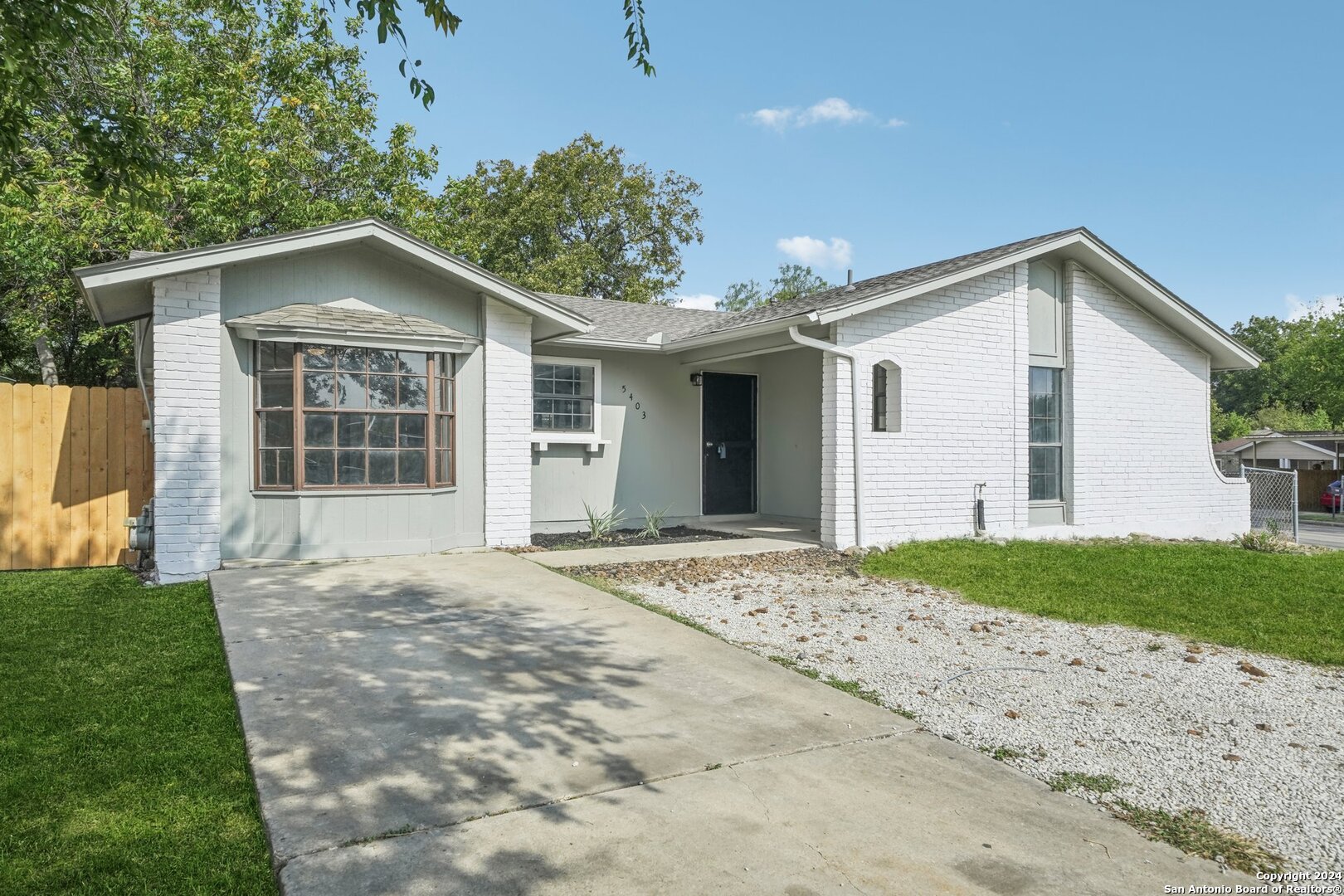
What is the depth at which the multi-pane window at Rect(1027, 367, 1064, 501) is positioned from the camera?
11.2 metres

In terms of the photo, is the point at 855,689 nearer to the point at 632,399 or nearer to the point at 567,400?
the point at 567,400

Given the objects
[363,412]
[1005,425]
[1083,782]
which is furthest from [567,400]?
[1083,782]

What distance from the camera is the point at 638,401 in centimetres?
1168

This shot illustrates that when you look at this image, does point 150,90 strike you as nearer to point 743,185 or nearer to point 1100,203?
point 743,185

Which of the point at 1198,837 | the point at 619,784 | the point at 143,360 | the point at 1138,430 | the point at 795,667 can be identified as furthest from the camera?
the point at 1138,430

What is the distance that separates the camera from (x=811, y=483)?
1197 cm

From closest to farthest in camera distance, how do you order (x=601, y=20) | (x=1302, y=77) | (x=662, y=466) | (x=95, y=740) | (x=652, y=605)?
(x=95, y=740) → (x=601, y=20) → (x=652, y=605) → (x=662, y=466) → (x=1302, y=77)

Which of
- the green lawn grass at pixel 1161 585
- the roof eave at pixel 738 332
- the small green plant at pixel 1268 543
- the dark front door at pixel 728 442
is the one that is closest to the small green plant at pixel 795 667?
the green lawn grass at pixel 1161 585

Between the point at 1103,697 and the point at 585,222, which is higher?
the point at 585,222

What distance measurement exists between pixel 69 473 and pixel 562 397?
5.62 m

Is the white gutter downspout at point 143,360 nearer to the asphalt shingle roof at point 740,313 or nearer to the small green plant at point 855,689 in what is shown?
the asphalt shingle roof at point 740,313

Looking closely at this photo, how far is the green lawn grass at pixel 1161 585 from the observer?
235 inches

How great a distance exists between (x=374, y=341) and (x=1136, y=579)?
315 inches

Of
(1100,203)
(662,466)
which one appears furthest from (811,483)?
(1100,203)
